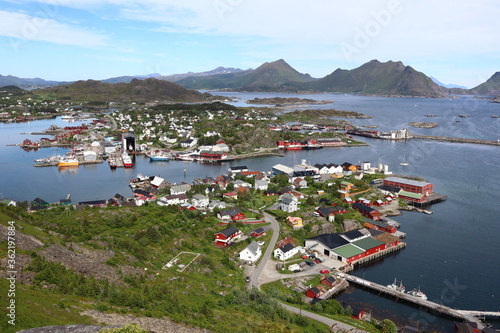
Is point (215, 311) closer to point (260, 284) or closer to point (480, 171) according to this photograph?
point (260, 284)

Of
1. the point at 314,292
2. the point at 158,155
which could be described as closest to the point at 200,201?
the point at 314,292

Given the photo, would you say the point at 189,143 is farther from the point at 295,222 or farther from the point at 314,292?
the point at 314,292

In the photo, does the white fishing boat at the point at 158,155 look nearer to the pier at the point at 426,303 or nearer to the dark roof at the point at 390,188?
the dark roof at the point at 390,188

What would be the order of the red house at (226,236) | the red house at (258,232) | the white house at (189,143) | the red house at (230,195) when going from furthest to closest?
the white house at (189,143) → the red house at (230,195) → the red house at (258,232) → the red house at (226,236)

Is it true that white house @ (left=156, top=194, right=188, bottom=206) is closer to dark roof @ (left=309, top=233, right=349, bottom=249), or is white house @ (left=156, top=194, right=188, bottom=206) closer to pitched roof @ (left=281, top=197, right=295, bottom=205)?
pitched roof @ (left=281, top=197, right=295, bottom=205)

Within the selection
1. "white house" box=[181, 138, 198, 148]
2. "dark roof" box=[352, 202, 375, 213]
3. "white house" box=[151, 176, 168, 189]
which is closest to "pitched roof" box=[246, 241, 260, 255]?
"dark roof" box=[352, 202, 375, 213]

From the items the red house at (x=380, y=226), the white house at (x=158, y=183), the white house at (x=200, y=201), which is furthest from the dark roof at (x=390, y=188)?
the white house at (x=158, y=183)
